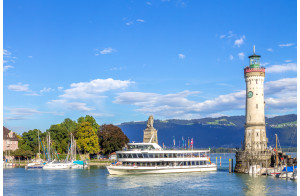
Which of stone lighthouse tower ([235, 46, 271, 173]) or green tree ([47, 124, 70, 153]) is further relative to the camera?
green tree ([47, 124, 70, 153])

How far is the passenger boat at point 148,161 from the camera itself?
74188 mm

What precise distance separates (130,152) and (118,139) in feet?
140

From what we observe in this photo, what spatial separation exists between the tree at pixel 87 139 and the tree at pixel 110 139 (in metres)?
3.23

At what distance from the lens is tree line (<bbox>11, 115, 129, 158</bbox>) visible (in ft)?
373

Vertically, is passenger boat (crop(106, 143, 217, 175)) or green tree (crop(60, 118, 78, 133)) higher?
green tree (crop(60, 118, 78, 133))

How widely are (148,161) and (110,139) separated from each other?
43.2 metres

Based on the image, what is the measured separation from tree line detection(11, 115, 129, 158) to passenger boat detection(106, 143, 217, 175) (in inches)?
1515

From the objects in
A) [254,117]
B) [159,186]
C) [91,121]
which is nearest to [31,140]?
[91,121]

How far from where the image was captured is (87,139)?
369 ft

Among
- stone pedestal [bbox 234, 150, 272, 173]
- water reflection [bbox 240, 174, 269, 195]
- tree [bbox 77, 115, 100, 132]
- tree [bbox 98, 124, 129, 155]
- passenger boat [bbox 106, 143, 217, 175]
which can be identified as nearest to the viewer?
water reflection [bbox 240, 174, 269, 195]

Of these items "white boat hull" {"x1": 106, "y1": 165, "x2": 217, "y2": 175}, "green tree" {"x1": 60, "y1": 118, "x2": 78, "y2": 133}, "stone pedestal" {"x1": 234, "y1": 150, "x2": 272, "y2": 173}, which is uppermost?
"green tree" {"x1": 60, "y1": 118, "x2": 78, "y2": 133}

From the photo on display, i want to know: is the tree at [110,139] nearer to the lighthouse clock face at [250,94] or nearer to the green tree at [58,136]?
the green tree at [58,136]

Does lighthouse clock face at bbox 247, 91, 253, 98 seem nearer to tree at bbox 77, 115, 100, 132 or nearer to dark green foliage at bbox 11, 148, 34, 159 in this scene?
tree at bbox 77, 115, 100, 132

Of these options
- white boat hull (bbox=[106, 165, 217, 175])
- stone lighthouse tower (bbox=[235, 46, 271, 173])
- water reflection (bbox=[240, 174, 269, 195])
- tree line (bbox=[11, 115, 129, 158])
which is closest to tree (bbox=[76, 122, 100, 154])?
tree line (bbox=[11, 115, 129, 158])
